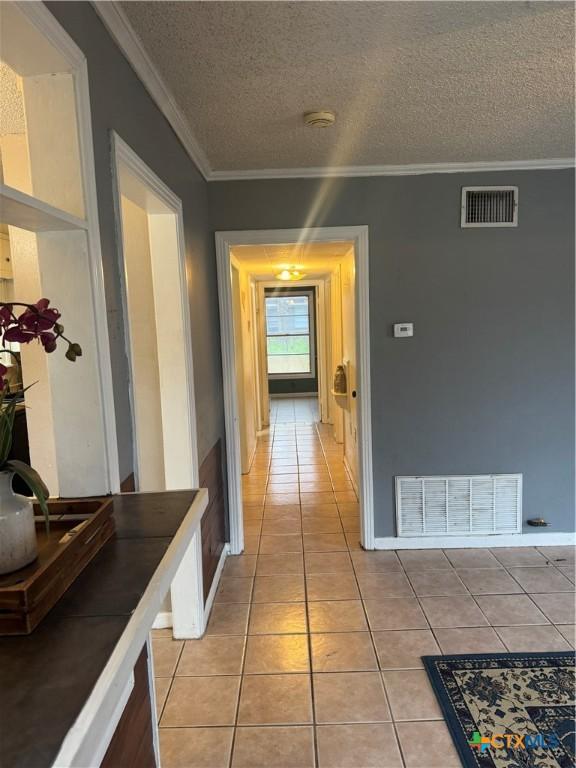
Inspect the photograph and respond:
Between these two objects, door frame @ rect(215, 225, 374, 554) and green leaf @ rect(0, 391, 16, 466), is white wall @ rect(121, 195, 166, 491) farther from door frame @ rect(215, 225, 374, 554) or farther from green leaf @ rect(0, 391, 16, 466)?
green leaf @ rect(0, 391, 16, 466)

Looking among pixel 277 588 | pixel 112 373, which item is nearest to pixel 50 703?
pixel 112 373

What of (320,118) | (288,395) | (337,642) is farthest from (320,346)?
(337,642)

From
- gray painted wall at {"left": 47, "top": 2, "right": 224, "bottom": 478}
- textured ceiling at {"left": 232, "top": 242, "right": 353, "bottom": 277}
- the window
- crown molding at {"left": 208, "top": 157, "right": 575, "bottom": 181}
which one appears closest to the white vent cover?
gray painted wall at {"left": 47, "top": 2, "right": 224, "bottom": 478}

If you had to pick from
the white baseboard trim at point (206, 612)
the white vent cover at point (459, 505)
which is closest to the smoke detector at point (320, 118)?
the white vent cover at point (459, 505)

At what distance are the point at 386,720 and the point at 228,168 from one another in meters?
2.82

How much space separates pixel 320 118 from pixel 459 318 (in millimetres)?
1494

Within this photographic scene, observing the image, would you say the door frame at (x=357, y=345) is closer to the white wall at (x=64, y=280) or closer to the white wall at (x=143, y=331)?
the white wall at (x=143, y=331)

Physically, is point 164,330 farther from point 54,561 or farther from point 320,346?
point 320,346

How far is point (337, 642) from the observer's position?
7.39 feet

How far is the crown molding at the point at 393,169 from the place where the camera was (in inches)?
114

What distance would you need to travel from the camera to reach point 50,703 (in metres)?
0.61

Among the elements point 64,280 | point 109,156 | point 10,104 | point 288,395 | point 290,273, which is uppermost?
point 10,104

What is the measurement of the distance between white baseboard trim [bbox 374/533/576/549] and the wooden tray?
245 cm

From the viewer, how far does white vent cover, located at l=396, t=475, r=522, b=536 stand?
313 centimetres
